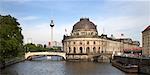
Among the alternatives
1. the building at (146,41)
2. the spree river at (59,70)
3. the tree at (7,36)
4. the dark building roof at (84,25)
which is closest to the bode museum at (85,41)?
the dark building roof at (84,25)

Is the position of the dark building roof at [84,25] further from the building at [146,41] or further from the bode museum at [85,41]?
the building at [146,41]

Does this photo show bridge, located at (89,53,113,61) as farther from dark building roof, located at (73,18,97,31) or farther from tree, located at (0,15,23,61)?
tree, located at (0,15,23,61)

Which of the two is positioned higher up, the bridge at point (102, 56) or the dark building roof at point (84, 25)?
the dark building roof at point (84, 25)

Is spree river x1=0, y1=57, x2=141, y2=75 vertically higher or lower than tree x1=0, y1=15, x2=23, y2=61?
lower

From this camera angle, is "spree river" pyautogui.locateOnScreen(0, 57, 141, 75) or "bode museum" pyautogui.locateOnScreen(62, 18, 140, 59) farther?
"bode museum" pyautogui.locateOnScreen(62, 18, 140, 59)

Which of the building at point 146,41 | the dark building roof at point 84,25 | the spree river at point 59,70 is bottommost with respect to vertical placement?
the spree river at point 59,70

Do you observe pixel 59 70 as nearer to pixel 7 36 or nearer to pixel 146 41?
pixel 7 36

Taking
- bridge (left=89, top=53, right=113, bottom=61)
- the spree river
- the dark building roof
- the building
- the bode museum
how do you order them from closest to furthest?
the spree river
the building
bridge (left=89, top=53, right=113, bottom=61)
the bode museum
the dark building roof

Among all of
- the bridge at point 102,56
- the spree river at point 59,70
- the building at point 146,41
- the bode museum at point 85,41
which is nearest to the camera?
the spree river at point 59,70

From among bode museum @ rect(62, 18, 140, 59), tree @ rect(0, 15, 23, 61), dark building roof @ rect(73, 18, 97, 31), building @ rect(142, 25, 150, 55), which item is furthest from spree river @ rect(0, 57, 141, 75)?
dark building roof @ rect(73, 18, 97, 31)

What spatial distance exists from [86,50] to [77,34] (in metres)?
11.7

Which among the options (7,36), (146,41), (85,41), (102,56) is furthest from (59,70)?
(85,41)

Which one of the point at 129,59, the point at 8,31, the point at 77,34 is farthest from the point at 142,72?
the point at 77,34

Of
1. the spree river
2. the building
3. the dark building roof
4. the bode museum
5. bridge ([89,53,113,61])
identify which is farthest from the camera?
the dark building roof
